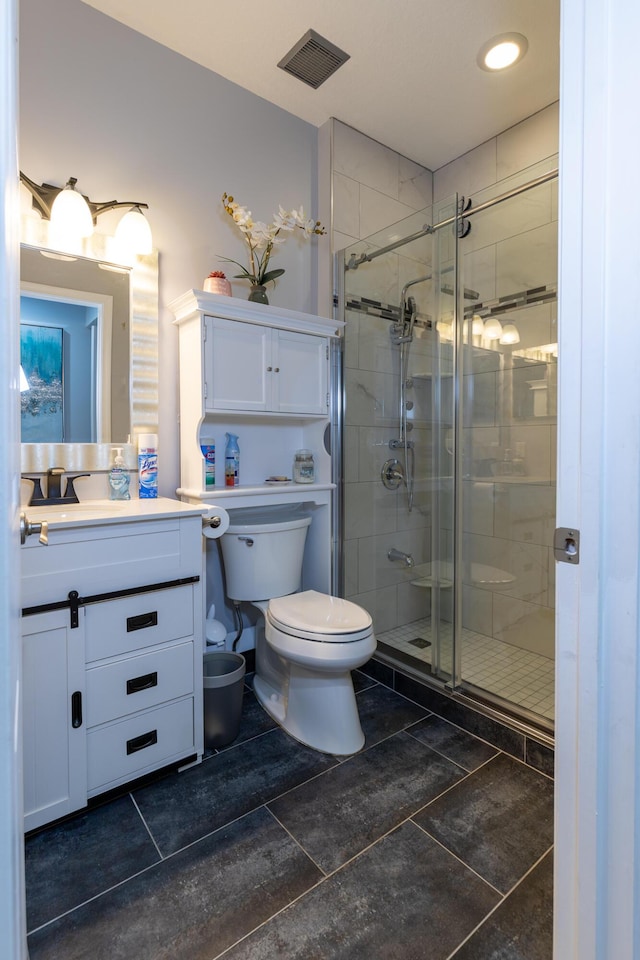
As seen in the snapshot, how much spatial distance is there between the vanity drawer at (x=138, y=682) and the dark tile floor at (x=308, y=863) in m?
0.28

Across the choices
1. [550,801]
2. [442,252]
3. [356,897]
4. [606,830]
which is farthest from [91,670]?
[442,252]

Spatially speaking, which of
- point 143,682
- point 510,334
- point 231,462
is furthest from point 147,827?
point 510,334

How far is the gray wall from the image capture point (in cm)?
176

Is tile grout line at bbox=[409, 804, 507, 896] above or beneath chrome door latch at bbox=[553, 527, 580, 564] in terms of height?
beneath

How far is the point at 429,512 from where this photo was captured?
2359mm

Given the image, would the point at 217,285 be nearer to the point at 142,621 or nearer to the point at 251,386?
the point at 251,386

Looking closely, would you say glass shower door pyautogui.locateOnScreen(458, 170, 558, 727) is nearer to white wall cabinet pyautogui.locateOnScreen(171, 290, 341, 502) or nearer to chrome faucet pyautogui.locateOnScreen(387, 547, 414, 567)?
chrome faucet pyautogui.locateOnScreen(387, 547, 414, 567)

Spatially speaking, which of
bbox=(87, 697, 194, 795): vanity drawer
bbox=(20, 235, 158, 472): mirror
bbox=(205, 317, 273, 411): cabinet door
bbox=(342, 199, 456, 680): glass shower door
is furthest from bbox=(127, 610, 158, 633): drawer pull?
bbox=(342, 199, 456, 680): glass shower door

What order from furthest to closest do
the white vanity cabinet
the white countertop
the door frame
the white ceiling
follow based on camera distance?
the white vanity cabinet < the white ceiling < the white countertop < the door frame

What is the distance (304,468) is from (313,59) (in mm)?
1729

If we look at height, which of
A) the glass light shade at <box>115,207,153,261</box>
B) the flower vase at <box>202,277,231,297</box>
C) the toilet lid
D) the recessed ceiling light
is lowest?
Answer: the toilet lid

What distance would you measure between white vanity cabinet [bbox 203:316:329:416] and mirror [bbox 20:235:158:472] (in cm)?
27

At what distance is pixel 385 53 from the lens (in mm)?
2033

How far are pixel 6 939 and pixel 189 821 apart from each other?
99cm
